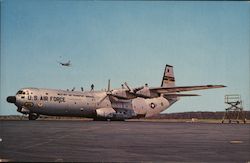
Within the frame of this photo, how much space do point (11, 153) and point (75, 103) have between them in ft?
110

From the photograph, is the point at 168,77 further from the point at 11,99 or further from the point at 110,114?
the point at 11,99

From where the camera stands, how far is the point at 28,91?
129ft

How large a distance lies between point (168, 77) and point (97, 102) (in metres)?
17.1

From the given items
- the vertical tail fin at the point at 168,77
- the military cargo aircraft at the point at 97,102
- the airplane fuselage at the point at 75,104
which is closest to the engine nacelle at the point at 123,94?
the military cargo aircraft at the point at 97,102

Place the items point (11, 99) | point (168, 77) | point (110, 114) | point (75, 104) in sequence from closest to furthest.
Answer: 1. point (11, 99)
2. point (75, 104)
3. point (110, 114)
4. point (168, 77)

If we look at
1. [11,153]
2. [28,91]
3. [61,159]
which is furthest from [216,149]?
[28,91]

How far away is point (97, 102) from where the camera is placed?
45.4 meters

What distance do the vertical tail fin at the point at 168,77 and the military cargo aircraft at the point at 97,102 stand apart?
3357 millimetres

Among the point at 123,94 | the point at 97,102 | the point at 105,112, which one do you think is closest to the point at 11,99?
the point at 97,102

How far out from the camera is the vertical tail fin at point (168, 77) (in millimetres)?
56812

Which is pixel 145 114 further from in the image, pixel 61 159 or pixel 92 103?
pixel 61 159

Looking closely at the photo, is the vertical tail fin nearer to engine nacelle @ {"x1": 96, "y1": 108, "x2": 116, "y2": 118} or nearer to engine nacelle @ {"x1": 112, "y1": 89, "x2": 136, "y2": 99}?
engine nacelle @ {"x1": 112, "y1": 89, "x2": 136, "y2": 99}

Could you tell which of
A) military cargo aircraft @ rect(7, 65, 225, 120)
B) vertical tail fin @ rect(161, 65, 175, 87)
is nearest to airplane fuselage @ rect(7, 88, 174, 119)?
military cargo aircraft @ rect(7, 65, 225, 120)

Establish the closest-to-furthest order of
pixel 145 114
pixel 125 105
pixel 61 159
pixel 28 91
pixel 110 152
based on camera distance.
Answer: pixel 61 159, pixel 110 152, pixel 28 91, pixel 125 105, pixel 145 114
